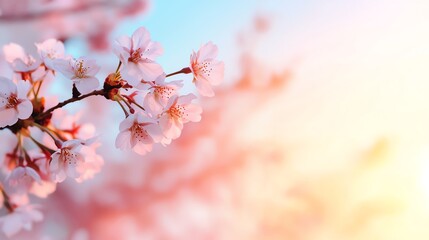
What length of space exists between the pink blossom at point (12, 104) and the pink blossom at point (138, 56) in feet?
0.40

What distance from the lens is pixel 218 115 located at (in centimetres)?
210

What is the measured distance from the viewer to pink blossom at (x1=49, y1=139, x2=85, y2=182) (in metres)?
0.69

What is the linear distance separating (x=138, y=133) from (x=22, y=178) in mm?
215

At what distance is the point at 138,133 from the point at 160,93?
64 millimetres

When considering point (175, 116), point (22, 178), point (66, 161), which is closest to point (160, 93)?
point (175, 116)

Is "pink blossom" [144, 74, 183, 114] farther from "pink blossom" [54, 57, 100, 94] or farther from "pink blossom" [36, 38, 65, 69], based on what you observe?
"pink blossom" [36, 38, 65, 69]

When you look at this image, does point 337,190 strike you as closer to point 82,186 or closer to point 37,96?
point 82,186

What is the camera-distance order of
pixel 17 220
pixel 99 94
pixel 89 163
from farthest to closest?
1. pixel 17 220
2. pixel 89 163
3. pixel 99 94

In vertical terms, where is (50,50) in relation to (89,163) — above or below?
above

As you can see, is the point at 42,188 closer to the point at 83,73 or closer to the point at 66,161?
the point at 66,161

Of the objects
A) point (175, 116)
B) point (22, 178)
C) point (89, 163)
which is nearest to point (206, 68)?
point (175, 116)

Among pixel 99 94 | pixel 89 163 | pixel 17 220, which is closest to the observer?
pixel 99 94

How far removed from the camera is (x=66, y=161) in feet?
2.30

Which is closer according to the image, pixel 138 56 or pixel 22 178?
pixel 138 56
